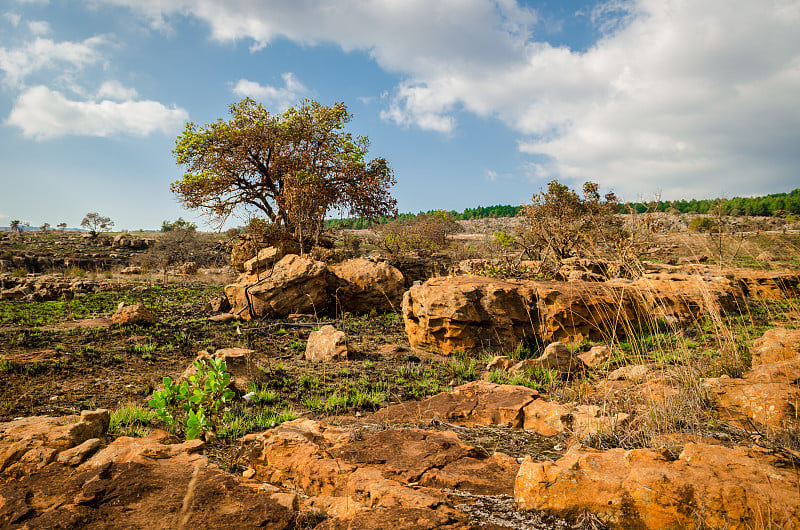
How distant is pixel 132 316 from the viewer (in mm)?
8422

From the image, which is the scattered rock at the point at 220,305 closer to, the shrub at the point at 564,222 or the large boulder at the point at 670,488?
the shrub at the point at 564,222

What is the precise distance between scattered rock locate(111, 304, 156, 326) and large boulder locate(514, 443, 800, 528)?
886 cm

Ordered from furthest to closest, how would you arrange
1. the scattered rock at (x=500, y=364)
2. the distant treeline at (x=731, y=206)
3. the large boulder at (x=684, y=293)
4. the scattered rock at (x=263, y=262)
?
Answer: the scattered rock at (x=263, y=262) < the large boulder at (x=684, y=293) < the distant treeline at (x=731, y=206) < the scattered rock at (x=500, y=364)

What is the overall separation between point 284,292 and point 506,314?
5.77 m

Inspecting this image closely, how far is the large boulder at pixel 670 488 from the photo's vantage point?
A: 5.72ft

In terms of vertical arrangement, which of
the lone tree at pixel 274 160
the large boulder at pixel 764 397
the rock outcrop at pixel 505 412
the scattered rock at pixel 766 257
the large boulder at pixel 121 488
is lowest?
the rock outcrop at pixel 505 412

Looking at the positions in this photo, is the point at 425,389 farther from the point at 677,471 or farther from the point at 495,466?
the point at 677,471

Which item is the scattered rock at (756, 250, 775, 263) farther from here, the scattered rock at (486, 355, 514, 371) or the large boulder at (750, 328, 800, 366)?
the scattered rock at (486, 355, 514, 371)

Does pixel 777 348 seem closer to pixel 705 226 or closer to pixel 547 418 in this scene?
pixel 547 418

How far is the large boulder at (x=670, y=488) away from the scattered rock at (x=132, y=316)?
8.86 m

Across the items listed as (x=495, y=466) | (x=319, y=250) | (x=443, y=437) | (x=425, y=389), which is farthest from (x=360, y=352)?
(x=319, y=250)

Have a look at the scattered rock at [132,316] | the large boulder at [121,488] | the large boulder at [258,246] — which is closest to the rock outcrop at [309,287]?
the large boulder at [258,246]

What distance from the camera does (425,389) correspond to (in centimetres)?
515

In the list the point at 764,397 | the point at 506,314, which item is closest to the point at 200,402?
the point at 764,397
